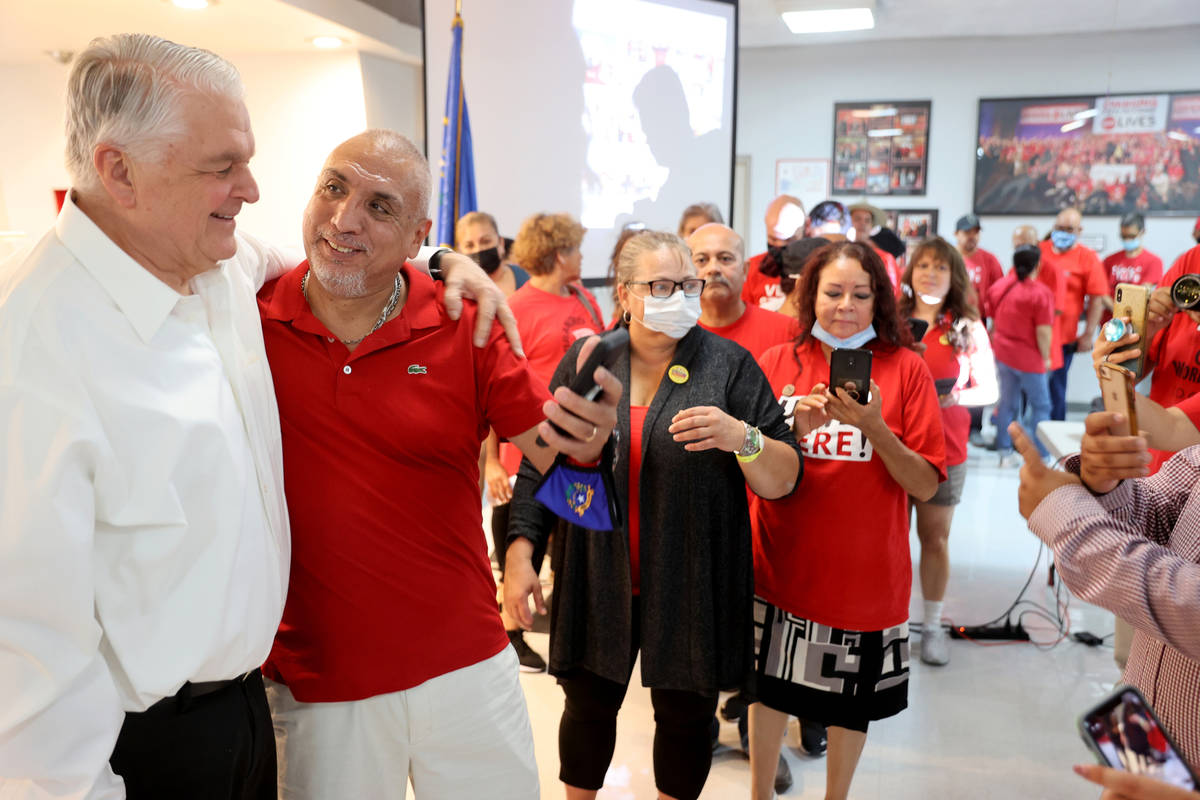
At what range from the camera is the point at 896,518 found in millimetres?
2398

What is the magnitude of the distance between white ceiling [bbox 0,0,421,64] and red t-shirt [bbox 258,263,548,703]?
3.84 meters

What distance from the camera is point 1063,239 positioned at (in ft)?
25.7

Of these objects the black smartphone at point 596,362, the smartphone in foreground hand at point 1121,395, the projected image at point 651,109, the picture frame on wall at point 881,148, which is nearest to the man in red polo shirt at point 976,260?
the picture frame on wall at point 881,148

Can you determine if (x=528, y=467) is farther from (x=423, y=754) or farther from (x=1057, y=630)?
(x=1057, y=630)

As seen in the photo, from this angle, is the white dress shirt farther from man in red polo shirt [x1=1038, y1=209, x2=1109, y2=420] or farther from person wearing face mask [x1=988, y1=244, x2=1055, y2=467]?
man in red polo shirt [x1=1038, y1=209, x2=1109, y2=420]

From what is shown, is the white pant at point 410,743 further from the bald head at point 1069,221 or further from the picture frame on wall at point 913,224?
the picture frame on wall at point 913,224

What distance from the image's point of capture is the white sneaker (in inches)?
148

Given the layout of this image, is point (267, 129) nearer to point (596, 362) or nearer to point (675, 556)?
point (675, 556)

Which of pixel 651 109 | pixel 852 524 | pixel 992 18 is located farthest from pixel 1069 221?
pixel 852 524

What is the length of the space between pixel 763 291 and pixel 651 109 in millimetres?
1839

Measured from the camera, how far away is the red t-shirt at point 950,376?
3.81m

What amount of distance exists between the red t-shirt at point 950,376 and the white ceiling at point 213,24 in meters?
3.79

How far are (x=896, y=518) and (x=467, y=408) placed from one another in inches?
53.5

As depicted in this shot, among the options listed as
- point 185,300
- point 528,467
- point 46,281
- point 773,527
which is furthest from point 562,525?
point 46,281
